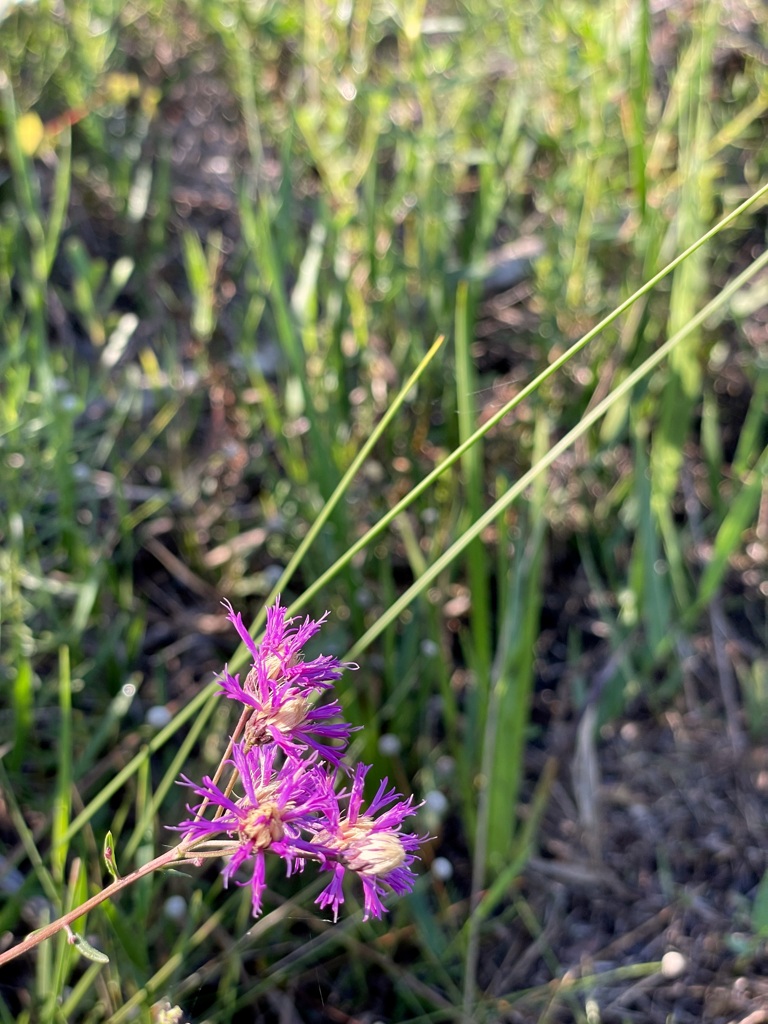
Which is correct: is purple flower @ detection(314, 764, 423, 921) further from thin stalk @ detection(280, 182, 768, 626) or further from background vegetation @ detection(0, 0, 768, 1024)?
background vegetation @ detection(0, 0, 768, 1024)

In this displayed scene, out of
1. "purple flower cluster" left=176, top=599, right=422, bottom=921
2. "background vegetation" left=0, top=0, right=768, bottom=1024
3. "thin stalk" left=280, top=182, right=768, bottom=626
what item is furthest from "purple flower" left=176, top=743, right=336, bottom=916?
"background vegetation" left=0, top=0, right=768, bottom=1024

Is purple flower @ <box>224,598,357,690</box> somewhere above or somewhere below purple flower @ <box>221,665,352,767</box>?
above

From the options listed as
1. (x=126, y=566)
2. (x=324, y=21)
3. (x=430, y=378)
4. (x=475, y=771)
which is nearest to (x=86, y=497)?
(x=126, y=566)

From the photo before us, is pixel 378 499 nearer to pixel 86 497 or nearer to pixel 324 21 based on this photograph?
pixel 86 497

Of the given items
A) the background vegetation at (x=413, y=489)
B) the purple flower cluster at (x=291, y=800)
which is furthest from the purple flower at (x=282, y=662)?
the background vegetation at (x=413, y=489)

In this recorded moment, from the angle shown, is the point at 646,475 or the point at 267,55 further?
the point at 267,55

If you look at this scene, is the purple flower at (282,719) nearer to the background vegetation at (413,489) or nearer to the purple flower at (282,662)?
the purple flower at (282,662)

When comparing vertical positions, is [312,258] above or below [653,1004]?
above
